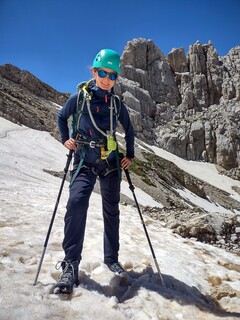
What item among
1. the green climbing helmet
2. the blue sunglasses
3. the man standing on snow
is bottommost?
the man standing on snow

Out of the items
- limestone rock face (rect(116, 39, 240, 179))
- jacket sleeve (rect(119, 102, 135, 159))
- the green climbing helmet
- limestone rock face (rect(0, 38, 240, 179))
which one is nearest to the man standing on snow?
the green climbing helmet

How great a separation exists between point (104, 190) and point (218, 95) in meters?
168

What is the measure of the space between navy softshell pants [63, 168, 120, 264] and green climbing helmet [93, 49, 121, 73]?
7.11 ft

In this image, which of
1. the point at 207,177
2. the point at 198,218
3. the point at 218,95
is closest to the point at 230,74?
the point at 218,95

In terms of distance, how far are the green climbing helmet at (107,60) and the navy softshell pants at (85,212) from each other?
2.17 metres

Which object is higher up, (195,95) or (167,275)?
(195,95)

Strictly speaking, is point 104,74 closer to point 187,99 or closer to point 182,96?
point 187,99

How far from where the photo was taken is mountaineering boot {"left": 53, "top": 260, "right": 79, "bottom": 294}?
15.5 ft

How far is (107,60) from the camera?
5801 mm

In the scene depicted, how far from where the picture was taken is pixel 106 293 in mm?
5070

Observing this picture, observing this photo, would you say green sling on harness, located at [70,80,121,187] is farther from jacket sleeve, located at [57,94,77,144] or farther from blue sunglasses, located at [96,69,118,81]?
blue sunglasses, located at [96,69,118,81]

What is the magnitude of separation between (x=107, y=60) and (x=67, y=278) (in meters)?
4.23

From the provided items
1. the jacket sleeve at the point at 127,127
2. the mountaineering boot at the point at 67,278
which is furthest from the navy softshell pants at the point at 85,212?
the jacket sleeve at the point at 127,127

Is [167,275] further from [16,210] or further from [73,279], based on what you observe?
[16,210]
